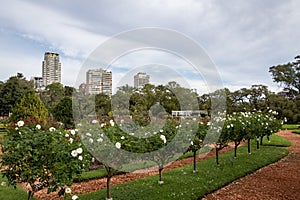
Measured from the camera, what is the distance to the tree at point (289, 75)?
30516mm

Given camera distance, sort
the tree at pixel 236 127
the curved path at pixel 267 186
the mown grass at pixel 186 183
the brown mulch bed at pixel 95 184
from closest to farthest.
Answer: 1. the mown grass at pixel 186 183
2. the curved path at pixel 267 186
3. the brown mulch bed at pixel 95 184
4. the tree at pixel 236 127

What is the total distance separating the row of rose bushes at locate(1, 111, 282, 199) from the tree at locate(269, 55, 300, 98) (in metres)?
28.2

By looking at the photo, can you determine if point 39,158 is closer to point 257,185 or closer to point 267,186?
point 257,185

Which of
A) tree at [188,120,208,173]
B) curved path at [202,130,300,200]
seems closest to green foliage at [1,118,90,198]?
curved path at [202,130,300,200]

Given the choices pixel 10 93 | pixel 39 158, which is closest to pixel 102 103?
pixel 39 158

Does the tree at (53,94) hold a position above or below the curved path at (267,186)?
above

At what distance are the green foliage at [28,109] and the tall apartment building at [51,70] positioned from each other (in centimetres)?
2895

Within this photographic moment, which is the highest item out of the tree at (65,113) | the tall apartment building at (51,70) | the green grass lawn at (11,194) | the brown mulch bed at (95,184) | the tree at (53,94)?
the tall apartment building at (51,70)

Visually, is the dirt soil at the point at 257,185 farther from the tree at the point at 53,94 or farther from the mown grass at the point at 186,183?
the tree at the point at 53,94

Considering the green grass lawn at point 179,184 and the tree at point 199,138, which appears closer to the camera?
the green grass lawn at point 179,184

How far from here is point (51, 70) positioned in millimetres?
42875

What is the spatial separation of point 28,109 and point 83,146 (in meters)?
11.9

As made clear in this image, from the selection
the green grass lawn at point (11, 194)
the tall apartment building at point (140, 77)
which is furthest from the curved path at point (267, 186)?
the tall apartment building at point (140, 77)

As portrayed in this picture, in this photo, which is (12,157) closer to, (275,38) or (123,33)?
(123,33)
